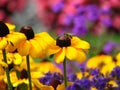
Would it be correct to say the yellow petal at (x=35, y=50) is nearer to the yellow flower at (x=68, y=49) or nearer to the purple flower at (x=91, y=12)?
the yellow flower at (x=68, y=49)

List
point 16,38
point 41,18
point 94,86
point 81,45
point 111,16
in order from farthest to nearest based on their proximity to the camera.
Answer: point 41,18 < point 111,16 < point 94,86 < point 81,45 < point 16,38

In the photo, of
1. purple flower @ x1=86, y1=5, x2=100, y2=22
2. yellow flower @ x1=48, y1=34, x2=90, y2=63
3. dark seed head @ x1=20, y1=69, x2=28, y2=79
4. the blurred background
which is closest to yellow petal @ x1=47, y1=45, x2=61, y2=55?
yellow flower @ x1=48, y1=34, x2=90, y2=63

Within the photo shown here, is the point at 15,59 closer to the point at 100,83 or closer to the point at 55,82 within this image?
the point at 55,82

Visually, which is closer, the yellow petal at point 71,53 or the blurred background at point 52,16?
the yellow petal at point 71,53

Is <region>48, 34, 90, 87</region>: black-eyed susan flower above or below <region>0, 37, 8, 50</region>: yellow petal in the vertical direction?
below

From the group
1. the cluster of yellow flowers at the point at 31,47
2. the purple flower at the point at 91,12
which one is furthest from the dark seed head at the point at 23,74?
the purple flower at the point at 91,12

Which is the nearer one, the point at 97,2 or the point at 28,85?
the point at 28,85

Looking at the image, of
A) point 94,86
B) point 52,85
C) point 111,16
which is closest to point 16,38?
point 52,85

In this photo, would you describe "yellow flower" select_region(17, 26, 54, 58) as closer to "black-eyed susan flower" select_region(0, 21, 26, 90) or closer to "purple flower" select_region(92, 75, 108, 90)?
"black-eyed susan flower" select_region(0, 21, 26, 90)

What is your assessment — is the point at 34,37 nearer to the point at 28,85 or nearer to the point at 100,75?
the point at 28,85
